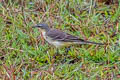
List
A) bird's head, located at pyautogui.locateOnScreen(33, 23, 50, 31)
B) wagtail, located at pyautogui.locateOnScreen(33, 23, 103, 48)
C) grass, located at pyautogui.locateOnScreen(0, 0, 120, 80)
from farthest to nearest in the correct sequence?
bird's head, located at pyautogui.locateOnScreen(33, 23, 50, 31), wagtail, located at pyautogui.locateOnScreen(33, 23, 103, 48), grass, located at pyautogui.locateOnScreen(0, 0, 120, 80)

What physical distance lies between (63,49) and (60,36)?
28cm

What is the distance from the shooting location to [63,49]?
8.61m

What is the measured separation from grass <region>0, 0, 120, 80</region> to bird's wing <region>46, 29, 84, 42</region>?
8.4 inches

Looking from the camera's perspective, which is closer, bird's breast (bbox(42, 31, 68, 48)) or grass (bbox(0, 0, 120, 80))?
grass (bbox(0, 0, 120, 80))

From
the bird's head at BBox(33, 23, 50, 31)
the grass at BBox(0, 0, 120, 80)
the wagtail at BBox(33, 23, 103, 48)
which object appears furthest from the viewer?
the bird's head at BBox(33, 23, 50, 31)

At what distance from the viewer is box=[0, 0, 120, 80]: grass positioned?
24.6 feet

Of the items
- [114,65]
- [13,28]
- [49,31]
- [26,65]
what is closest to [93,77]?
[114,65]

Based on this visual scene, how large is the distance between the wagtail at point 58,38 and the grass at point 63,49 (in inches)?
5.9

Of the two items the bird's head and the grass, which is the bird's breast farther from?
the bird's head

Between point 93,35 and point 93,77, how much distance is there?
6.51 feet

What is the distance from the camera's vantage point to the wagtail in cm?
833

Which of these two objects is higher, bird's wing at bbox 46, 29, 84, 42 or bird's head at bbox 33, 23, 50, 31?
bird's head at bbox 33, 23, 50, 31

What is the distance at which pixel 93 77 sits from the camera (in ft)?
23.7

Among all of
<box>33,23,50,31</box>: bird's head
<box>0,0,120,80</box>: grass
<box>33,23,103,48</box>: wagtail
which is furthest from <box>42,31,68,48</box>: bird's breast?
<box>33,23,50,31</box>: bird's head
